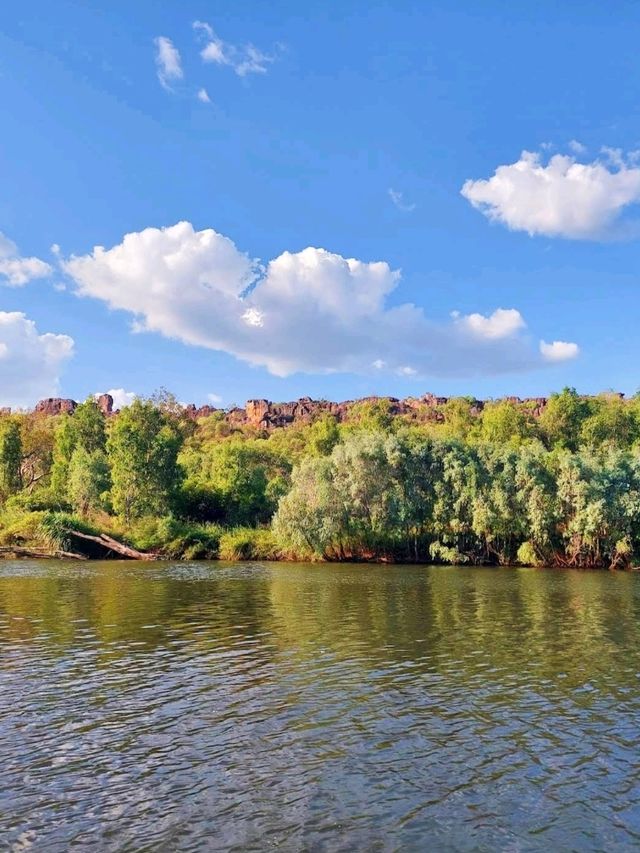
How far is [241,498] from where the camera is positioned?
298ft

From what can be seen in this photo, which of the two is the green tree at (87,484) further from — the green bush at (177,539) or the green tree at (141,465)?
the green bush at (177,539)

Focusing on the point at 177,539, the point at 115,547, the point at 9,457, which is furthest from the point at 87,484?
the point at 177,539

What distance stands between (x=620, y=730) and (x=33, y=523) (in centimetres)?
7048

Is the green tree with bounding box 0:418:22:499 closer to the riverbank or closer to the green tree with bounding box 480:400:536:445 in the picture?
the riverbank

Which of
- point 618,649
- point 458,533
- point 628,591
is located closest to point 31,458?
point 458,533

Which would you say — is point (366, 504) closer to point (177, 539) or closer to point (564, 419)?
point (177, 539)

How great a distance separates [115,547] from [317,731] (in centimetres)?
6439

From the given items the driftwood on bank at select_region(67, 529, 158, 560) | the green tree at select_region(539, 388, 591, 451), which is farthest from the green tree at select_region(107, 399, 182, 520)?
the green tree at select_region(539, 388, 591, 451)

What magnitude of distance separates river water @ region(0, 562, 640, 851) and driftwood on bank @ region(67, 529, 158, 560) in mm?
→ 42668

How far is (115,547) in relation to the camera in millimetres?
75625

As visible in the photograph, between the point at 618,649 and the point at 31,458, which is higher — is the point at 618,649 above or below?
below

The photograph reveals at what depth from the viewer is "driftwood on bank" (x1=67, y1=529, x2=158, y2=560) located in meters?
74.6

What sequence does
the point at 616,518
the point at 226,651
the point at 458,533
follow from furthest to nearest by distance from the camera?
the point at 458,533
the point at 616,518
the point at 226,651

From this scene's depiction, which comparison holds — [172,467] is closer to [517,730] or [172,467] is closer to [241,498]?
[241,498]
